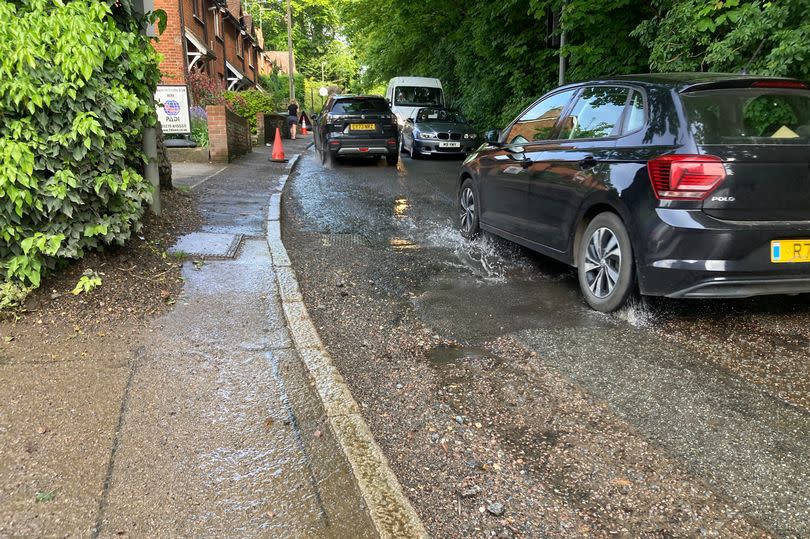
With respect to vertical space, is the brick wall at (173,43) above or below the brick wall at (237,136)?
above

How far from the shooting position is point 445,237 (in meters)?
7.26

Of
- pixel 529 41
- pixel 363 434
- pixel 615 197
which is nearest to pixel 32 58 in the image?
pixel 363 434

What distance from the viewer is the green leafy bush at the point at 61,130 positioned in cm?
367

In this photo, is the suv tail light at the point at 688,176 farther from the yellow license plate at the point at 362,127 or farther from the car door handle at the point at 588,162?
the yellow license plate at the point at 362,127

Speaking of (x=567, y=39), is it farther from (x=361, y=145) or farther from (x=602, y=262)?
(x=602, y=262)

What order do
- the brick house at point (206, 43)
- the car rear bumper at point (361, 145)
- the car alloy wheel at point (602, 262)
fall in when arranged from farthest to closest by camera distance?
the brick house at point (206, 43) → the car rear bumper at point (361, 145) → the car alloy wheel at point (602, 262)

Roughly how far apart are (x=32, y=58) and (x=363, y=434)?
9.89ft

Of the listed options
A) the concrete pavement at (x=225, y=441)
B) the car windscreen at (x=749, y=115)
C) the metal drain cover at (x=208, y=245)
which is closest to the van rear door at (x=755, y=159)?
the car windscreen at (x=749, y=115)

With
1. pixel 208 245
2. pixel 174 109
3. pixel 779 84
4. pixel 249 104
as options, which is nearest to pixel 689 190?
pixel 779 84

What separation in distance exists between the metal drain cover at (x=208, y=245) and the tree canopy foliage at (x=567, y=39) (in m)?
5.96

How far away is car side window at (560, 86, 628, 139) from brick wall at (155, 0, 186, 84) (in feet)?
60.6

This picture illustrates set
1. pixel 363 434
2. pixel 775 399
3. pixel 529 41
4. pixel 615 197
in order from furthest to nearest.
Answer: pixel 529 41 → pixel 615 197 → pixel 775 399 → pixel 363 434

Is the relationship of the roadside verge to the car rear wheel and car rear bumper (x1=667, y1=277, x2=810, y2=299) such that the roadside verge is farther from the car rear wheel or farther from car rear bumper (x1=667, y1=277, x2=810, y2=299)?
car rear bumper (x1=667, y1=277, x2=810, y2=299)

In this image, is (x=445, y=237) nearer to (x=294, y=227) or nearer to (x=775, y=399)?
(x=294, y=227)
